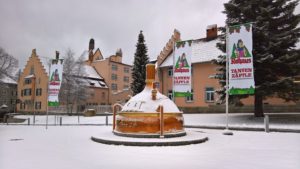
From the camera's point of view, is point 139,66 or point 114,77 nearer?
point 139,66

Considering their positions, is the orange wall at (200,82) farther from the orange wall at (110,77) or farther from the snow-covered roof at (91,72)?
the snow-covered roof at (91,72)

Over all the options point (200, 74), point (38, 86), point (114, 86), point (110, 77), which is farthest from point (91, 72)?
point (200, 74)

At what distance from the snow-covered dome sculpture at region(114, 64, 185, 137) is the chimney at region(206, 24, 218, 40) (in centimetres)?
2782

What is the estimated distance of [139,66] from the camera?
42406 millimetres

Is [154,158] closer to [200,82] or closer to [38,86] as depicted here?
[200,82]

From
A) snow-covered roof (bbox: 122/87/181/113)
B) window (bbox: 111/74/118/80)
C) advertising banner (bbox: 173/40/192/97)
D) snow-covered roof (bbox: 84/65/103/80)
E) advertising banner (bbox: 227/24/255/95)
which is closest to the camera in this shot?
snow-covered roof (bbox: 122/87/181/113)

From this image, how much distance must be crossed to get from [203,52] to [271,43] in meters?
17.2

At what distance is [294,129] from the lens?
17984mm

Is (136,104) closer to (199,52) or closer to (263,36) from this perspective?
(263,36)

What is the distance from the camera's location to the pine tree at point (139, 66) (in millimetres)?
41094

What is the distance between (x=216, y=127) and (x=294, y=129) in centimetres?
560

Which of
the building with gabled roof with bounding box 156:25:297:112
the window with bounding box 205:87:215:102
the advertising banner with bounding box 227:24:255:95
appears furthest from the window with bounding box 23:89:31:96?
the advertising banner with bounding box 227:24:255:95

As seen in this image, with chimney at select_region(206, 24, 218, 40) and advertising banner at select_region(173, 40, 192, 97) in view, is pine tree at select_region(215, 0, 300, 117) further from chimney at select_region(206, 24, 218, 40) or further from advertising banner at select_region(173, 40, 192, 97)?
chimney at select_region(206, 24, 218, 40)

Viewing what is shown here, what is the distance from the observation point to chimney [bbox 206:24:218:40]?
41.2 meters
